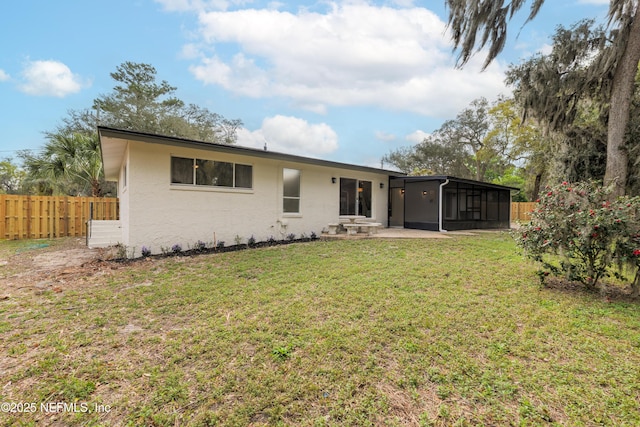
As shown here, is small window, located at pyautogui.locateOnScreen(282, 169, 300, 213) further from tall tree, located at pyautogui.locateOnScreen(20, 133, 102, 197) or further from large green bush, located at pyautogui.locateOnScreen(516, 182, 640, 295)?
tall tree, located at pyautogui.locateOnScreen(20, 133, 102, 197)

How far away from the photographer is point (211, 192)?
8016 millimetres

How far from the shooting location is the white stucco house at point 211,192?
695 centimetres

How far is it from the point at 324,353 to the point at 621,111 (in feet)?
34.9

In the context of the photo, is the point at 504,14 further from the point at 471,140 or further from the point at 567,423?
the point at 471,140

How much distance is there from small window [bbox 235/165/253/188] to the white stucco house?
30 mm

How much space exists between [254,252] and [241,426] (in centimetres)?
577

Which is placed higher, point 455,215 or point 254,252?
point 455,215

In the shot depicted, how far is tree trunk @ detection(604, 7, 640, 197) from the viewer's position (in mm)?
7684

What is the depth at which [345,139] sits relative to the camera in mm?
23531

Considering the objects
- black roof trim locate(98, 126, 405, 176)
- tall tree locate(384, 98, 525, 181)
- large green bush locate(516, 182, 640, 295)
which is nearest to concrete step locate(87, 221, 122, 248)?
black roof trim locate(98, 126, 405, 176)

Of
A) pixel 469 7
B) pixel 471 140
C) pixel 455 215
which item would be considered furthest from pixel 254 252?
pixel 471 140

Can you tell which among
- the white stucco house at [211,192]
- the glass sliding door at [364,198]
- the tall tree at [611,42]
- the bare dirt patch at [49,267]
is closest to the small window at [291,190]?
the white stucco house at [211,192]

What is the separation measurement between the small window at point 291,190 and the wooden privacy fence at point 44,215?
8663mm

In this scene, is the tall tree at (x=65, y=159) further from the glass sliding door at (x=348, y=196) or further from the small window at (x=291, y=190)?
the glass sliding door at (x=348, y=196)
